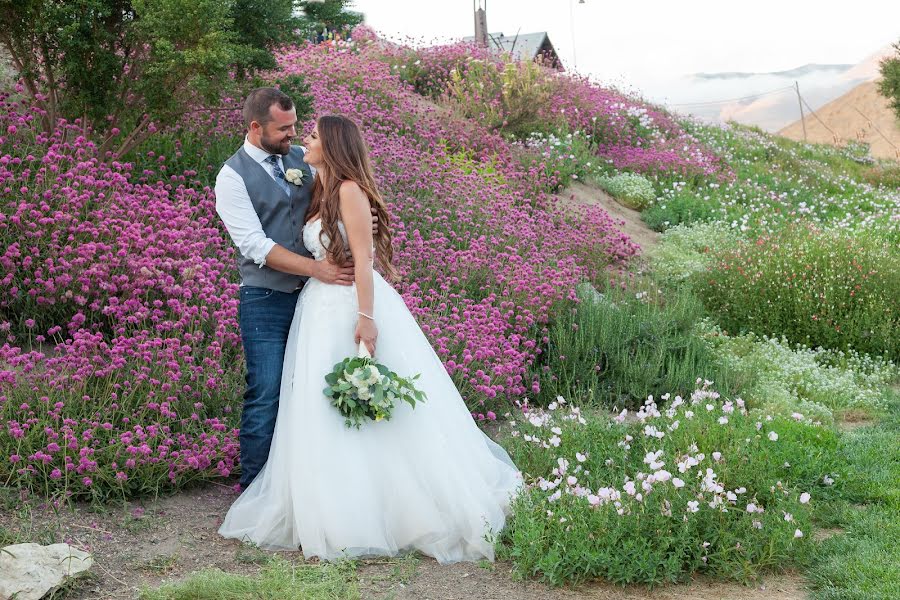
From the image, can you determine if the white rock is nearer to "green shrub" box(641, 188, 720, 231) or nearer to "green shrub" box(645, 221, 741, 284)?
"green shrub" box(645, 221, 741, 284)

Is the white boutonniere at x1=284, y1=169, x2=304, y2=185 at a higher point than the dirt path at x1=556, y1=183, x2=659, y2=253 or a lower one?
higher

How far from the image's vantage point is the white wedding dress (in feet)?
14.3

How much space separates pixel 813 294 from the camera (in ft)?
28.6

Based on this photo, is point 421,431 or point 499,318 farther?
point 499,318

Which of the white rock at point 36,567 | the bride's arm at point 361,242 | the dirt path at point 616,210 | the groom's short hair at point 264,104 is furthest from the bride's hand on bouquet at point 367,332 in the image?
the dirt path at point 616,210

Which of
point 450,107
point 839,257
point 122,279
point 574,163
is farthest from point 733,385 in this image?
point 450,107

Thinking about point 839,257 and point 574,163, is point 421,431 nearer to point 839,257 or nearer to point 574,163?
point 839,257

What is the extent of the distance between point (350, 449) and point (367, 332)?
578 mm

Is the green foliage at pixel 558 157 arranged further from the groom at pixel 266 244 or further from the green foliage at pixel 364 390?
the green foliage at pixel 364 390

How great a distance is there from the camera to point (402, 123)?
36.6ft

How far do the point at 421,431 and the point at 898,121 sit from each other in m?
25.5

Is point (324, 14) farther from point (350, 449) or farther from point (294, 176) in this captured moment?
point (350, 449)

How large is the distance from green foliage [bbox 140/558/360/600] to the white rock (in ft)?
1.21

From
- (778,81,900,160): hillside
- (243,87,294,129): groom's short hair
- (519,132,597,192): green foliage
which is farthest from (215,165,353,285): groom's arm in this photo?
(778,81,900,160): hillside
